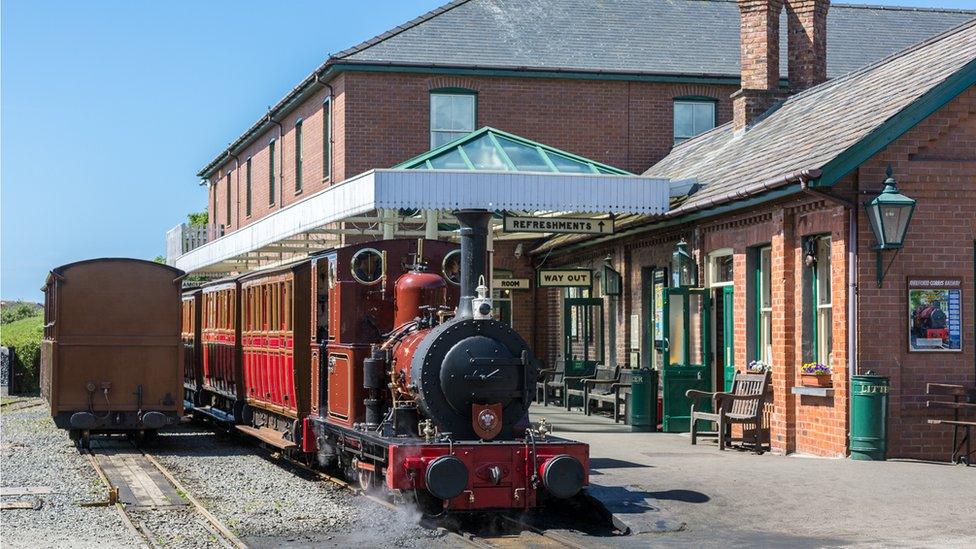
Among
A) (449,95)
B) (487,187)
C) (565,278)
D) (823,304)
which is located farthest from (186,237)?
(823,304)

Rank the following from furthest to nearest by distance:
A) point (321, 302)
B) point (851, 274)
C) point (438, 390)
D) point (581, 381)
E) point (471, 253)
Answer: point (581, 381) < point (851, 274) < point (321, 302) < point (471, 253) < point (438, 390)

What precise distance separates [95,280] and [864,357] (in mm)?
10487

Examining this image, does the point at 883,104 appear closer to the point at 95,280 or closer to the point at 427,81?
the point at 95,280

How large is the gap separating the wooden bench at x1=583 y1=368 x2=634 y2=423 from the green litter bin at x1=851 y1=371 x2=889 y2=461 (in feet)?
17.2

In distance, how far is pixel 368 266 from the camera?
513 inches

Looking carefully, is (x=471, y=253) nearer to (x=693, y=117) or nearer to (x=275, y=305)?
(x=275, y=305)

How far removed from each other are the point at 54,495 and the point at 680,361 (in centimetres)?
901

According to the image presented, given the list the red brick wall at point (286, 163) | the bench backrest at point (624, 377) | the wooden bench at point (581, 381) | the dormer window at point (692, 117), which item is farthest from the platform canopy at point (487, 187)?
the dormer window at point (692, 117)

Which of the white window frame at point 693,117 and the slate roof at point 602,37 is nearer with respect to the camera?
the slate roof at point 602,37

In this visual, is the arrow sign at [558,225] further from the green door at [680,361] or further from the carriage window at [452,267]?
the carriage window at [452,267]

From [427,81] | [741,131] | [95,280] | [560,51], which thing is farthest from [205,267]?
[741,131]

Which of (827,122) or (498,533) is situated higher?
(827,122)

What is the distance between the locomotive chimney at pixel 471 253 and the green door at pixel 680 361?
723 cm

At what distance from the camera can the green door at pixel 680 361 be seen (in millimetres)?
18453
